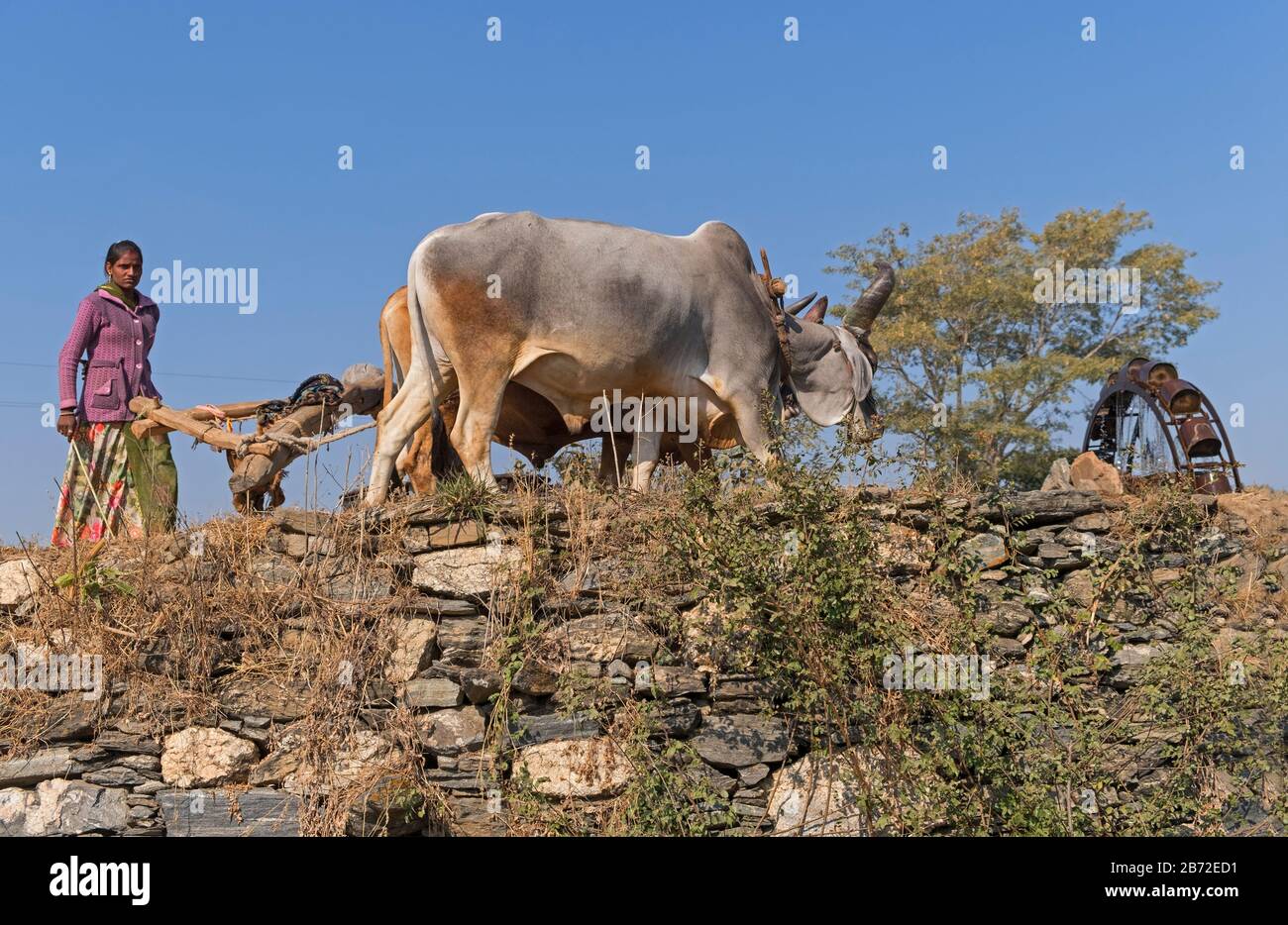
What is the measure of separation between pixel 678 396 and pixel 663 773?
2.65 metres

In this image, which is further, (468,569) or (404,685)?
(468,569)

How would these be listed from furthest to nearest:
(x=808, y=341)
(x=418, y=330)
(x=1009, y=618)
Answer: (x=808, y=341) → (x=418, y=330) → (x=1009, y=618)

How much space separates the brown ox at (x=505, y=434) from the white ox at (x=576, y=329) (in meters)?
0.15

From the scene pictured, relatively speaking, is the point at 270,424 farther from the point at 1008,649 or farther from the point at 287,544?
the point at 1008,649

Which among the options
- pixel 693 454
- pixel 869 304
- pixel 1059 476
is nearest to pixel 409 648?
pixel 693 454

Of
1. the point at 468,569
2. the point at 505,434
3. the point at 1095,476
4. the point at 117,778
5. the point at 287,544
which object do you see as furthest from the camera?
the point at 1095,476

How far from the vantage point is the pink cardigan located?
28.3 feet

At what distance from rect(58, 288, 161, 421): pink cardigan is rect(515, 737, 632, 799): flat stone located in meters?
3.98

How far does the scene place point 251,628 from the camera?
24.2 ft

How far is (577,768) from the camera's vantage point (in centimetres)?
677

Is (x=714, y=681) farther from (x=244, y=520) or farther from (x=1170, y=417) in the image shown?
(x=1170, y=417)

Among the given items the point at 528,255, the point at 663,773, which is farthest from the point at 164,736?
the point at 528,255

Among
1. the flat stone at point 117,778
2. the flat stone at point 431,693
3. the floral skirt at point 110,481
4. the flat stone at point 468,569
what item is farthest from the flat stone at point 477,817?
the floral skirt at point 110,481

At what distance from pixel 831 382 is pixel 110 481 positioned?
5.15m
